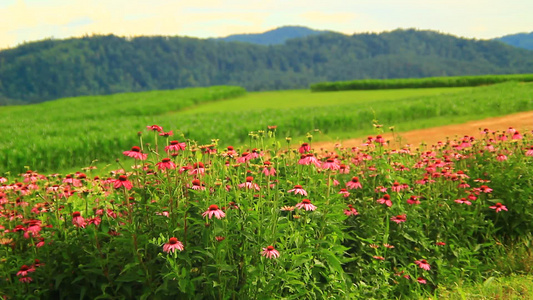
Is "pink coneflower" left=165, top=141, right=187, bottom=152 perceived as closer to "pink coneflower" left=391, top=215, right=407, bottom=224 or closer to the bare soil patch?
"pink coneflower" left=391, top=215, right=407, bottom=224

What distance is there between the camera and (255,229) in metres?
4.18

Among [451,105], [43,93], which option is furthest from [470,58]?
[451,105]

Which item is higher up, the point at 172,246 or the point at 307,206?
the point at 307,206

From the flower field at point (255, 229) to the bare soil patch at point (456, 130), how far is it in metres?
8.05

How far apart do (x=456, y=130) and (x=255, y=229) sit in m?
15.5

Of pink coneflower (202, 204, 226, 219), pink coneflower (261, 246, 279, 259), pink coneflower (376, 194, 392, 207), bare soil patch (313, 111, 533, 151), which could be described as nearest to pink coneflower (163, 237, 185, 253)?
pink coneflower (202, 204, 226, 219)

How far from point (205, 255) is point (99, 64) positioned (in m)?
205

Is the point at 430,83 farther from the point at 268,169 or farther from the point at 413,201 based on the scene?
the point at 268,169

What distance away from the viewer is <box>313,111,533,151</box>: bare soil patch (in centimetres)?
1563

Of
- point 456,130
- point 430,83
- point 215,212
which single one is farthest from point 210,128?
point 430,83

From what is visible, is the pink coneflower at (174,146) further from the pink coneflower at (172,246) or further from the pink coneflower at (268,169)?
the pink coneflower at (172,246)

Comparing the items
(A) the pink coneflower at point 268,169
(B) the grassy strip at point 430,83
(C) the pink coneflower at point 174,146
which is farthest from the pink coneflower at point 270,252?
(B) the grassy strip at point 430,83

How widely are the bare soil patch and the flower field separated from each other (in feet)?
26.4

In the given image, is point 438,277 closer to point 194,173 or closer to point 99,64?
point 194,173
